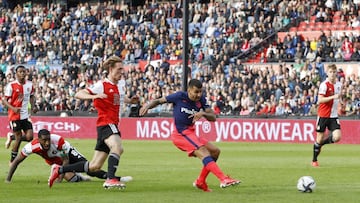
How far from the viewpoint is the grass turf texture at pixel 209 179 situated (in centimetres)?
1420

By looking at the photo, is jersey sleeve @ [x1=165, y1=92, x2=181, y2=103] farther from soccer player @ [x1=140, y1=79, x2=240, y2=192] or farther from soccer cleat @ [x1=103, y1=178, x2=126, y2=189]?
soccer cleat @ [x1=103, y1=178, x2=126, y2=189]

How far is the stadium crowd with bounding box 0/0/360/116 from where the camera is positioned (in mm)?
37312

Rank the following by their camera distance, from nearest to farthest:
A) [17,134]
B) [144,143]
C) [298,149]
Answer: [17,134] < [298,149] < [144,143]

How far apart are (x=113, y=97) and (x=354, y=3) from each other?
27.8 meters

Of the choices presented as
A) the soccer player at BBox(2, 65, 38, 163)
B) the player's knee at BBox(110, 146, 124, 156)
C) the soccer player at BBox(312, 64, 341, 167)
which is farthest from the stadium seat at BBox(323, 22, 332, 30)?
the player's knee at BBox(110, 146, 124, 156)

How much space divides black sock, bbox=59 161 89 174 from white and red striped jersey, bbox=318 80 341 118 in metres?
7.94

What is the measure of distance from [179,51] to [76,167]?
28.6 m

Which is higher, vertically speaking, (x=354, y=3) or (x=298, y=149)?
(x=354, y=3)

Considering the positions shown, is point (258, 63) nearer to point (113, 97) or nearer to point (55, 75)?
point (55, 75)

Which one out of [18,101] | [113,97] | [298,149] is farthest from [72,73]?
[113,97]

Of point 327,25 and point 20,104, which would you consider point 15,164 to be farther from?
point 327,25

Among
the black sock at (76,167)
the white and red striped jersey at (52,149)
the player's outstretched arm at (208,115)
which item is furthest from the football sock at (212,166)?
the white and red striped jersey at (52,149)

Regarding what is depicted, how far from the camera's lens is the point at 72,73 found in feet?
148

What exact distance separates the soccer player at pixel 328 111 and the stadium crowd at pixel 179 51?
1190cm
